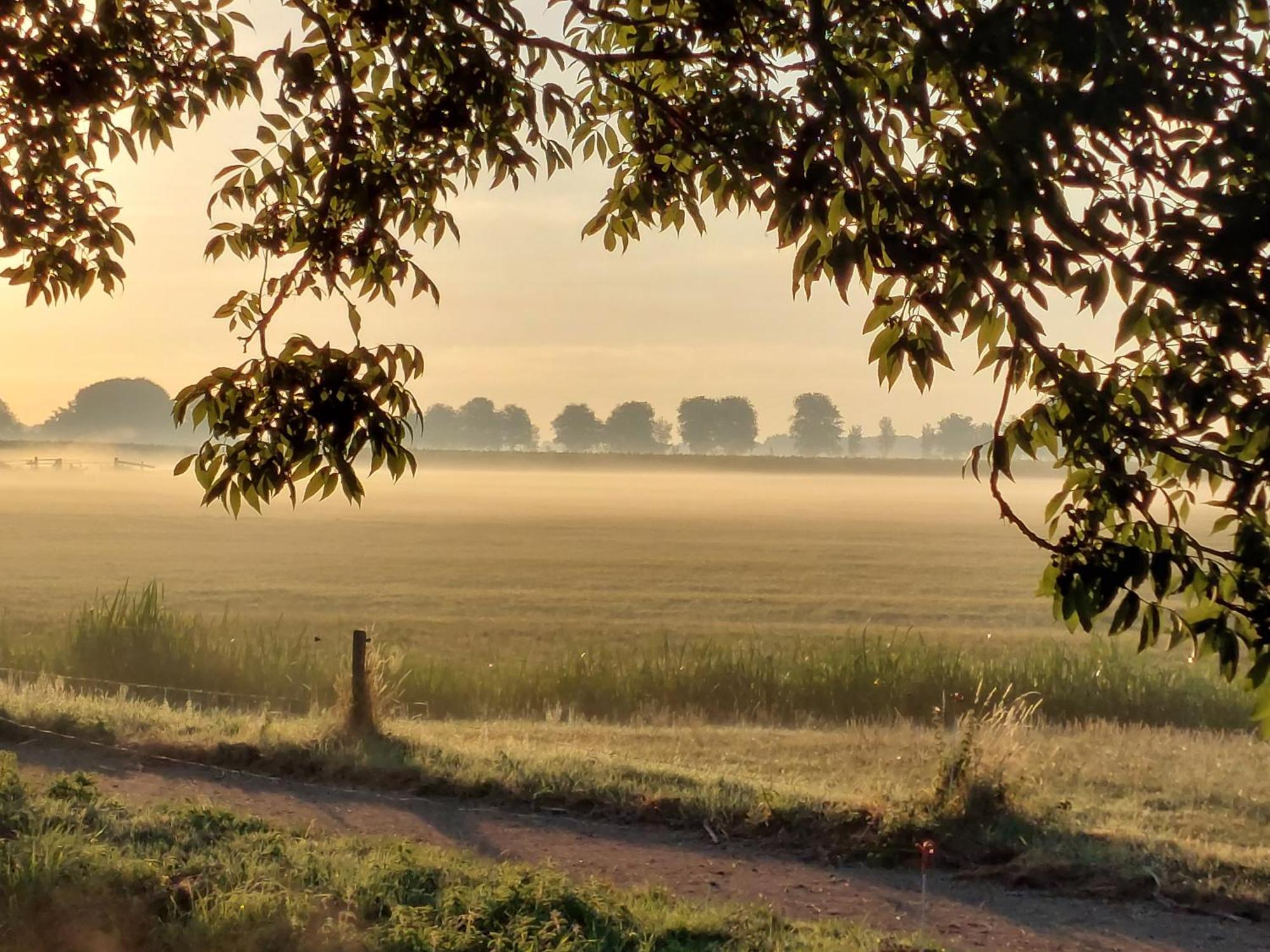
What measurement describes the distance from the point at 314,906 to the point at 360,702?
5334 millimetres

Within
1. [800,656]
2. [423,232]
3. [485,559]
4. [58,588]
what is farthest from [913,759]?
[485,559]

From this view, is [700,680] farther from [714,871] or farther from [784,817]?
[714,871]

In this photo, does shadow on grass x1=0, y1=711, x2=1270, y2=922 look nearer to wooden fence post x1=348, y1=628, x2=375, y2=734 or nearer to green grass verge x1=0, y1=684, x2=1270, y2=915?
green grass verge x1=0, y1=684, x2=1270, y2=915

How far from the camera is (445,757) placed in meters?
10.0

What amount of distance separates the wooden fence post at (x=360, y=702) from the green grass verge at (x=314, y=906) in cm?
381

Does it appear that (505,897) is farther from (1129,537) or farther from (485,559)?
(485,559)

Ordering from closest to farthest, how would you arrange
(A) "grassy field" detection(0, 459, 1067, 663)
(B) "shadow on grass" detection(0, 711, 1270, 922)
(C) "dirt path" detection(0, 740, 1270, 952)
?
(C) "dirt path" detection(0, 740, 1270, 952)
(B) "shadow on grass" detection(0, 711, 1270, 922)
(A) "grassy field" detection(0, 459, 1067, 663)

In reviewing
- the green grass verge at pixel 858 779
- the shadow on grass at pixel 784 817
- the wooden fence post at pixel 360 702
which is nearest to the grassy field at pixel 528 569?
the green grass verge at pixel 858 779

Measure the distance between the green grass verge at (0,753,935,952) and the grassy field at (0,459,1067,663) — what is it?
11.0 meters

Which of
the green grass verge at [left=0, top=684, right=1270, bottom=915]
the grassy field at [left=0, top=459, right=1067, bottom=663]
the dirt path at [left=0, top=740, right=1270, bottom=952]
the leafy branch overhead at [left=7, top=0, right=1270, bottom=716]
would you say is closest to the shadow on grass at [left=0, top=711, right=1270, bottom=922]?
the green grass verge at [left=0, top=684, right=1270, bottom=915]

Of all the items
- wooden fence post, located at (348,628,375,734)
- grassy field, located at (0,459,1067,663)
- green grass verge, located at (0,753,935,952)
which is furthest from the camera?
grassy field, located at (0,459,1067,663)

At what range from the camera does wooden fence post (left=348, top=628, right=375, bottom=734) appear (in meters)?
11.0

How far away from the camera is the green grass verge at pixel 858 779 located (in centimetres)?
795

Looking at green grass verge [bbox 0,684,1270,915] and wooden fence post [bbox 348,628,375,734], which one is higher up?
wooden fence post [bbox 348,628,375,734]
